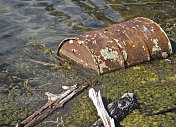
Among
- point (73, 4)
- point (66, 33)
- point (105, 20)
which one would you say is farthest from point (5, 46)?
point (73, 4)

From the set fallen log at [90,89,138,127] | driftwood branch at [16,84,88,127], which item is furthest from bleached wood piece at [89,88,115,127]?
driftwood branch at [16,84,88,127]

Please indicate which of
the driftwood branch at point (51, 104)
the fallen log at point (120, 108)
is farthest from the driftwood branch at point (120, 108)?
the driftwood branch at point (51, 104)

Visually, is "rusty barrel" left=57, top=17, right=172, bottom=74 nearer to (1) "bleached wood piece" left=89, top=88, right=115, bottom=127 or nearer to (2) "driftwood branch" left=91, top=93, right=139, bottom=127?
(1) "bleached wood piece" left=89, top=88, right=115, bottom=127

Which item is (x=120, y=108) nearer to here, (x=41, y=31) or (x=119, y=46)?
(x=119, y=46)

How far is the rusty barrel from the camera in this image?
3.29 meters

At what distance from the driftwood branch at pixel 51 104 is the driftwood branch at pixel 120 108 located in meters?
0.59

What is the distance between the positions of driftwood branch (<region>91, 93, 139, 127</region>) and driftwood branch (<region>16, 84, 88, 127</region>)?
59 centimetres

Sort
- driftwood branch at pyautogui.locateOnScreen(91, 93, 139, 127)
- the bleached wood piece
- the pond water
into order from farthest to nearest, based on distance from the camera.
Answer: the pond water, driftwood branch at pyautogui.locateOnScreen(91, 93, 139, 127), the bleached wood piece

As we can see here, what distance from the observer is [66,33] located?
527 centimetres

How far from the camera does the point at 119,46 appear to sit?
3373 mm

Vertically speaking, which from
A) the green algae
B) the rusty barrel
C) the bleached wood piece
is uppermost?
the rusty barrel

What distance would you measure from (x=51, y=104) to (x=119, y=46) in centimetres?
130

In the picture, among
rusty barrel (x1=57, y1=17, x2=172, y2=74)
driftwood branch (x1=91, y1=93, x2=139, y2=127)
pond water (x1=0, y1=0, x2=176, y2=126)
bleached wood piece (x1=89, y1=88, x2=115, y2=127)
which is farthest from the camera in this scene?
rusty barrel (x1=57, y1=17, x2=172, y2=74)

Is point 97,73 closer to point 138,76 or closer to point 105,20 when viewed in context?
point 138,76
